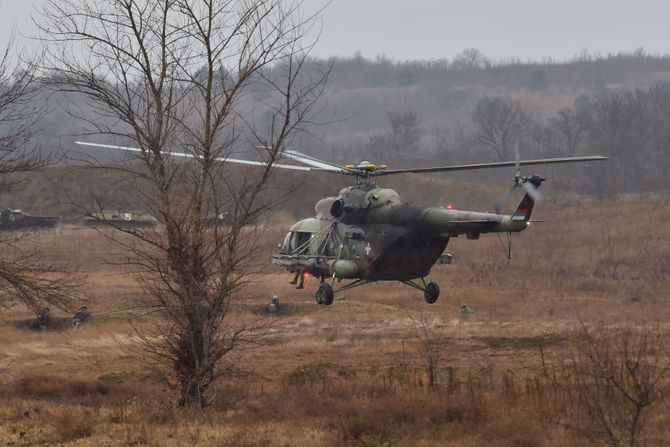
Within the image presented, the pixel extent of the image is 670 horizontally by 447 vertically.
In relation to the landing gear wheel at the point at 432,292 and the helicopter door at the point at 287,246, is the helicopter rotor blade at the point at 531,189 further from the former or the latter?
the helicopter door at the point at 287,246

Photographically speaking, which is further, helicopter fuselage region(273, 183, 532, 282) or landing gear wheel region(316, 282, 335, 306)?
landing gear wheel region(316, 282, 335, 306)

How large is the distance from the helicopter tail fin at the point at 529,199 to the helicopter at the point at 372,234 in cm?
28

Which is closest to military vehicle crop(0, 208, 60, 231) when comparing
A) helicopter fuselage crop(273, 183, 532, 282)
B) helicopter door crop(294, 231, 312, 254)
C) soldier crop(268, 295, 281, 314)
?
soldier crop(268, 295, 281, 314)

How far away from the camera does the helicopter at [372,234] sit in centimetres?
2336

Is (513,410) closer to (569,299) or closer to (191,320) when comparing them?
(191,320)

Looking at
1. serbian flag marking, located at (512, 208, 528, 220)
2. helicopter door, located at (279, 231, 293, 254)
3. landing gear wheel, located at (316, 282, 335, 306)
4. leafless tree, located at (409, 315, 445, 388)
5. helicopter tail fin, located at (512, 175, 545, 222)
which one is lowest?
leafless tree, located at (409, 315, 445, 388)

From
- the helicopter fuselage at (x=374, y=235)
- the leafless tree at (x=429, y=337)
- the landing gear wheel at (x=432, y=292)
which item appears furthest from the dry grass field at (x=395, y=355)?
the helicopter fuselage at (x=374, y=235)

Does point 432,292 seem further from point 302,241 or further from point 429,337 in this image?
point 429,337

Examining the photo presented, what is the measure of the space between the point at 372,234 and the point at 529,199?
5.18 meters

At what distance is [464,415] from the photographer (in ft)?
57.1

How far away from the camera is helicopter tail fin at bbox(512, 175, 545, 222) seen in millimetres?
20469

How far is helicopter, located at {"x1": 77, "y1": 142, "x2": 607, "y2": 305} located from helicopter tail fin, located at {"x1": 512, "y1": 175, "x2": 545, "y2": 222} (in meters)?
0.28

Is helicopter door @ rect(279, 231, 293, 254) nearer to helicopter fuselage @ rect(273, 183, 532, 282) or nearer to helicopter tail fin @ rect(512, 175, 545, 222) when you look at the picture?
helicopter fuselage @ rect(273, 183, 532, 282)

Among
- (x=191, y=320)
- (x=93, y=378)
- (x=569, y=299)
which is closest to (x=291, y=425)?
(x=191, y=320)
